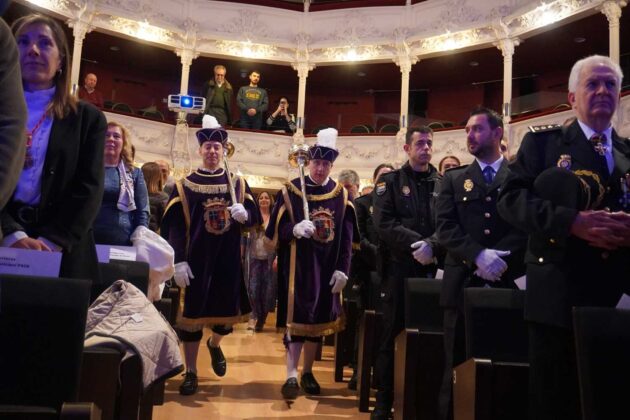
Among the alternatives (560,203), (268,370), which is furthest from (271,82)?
(560,203)

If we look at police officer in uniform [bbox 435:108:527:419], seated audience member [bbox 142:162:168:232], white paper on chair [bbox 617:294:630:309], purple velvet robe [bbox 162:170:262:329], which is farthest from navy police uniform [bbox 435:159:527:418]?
seated audience member [bbox 142:162:168:232]

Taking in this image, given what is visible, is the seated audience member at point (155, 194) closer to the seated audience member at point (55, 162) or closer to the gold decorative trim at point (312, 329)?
the gold decorative trim at point (312, 329)

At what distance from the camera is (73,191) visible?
2.06 m

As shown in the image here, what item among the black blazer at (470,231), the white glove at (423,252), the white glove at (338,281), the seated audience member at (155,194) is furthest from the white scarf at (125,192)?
the black blazer at (470,231)

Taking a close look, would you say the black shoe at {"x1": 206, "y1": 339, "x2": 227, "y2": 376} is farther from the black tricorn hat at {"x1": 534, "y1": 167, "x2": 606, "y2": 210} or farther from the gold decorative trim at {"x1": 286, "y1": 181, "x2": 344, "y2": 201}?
the black tricorn hat at {"x1": 534, "y1": 167, "x2": 606, "y2": 210}

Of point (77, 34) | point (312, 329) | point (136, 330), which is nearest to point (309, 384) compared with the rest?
point (312, 329)

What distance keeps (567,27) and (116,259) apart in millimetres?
12520

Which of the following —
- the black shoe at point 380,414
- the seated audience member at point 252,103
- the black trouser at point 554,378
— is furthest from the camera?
the seated audience member at point 252,103

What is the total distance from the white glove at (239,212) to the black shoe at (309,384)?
3.87ft

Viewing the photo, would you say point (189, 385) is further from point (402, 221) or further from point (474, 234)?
point (474, 234)

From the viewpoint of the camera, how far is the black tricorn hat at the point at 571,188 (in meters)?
1.88

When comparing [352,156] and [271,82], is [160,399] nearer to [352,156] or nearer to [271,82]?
[352,156]

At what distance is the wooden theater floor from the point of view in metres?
3.54

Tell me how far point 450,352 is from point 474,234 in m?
0.56
